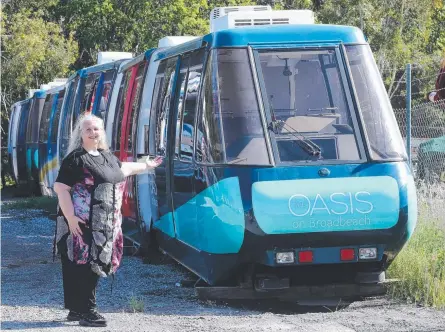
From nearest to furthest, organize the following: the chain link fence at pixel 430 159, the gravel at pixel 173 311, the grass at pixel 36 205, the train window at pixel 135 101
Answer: the gravel at pixel 173 311
the chain link fence at pixel 430 159
the train window at pixel 135 101
the grass at pixel 36 205

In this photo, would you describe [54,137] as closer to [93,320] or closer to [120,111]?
[120,111]

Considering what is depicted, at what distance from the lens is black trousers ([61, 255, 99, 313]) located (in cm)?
862

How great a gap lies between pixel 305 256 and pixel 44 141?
16.6m

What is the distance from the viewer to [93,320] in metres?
8.56

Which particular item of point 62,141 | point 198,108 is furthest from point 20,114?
point 198,108

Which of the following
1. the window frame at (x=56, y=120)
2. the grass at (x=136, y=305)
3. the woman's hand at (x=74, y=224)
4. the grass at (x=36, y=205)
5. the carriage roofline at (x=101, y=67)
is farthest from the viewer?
the grass at (x=36, y=205)

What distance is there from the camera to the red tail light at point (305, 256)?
9.08 m

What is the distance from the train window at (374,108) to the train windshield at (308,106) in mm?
139

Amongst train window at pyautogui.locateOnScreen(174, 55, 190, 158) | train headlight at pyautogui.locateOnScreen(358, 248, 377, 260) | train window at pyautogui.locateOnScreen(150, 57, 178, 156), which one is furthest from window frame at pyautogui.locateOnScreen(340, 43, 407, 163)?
train window at pyautogui.locateOnScreen(150, 57, 178, 156)

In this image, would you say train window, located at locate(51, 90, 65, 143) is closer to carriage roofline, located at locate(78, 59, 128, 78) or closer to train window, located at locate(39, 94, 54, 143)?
train window, located at locate(39, 94, 54, 143)

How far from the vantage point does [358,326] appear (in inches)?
333

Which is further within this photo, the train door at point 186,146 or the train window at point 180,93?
the train window at point 180,93

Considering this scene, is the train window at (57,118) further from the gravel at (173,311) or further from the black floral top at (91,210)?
the black floral top at (91,210)

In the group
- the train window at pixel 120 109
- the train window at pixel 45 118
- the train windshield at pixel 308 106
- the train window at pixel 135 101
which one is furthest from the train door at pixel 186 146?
the train window at pixel 45 118
